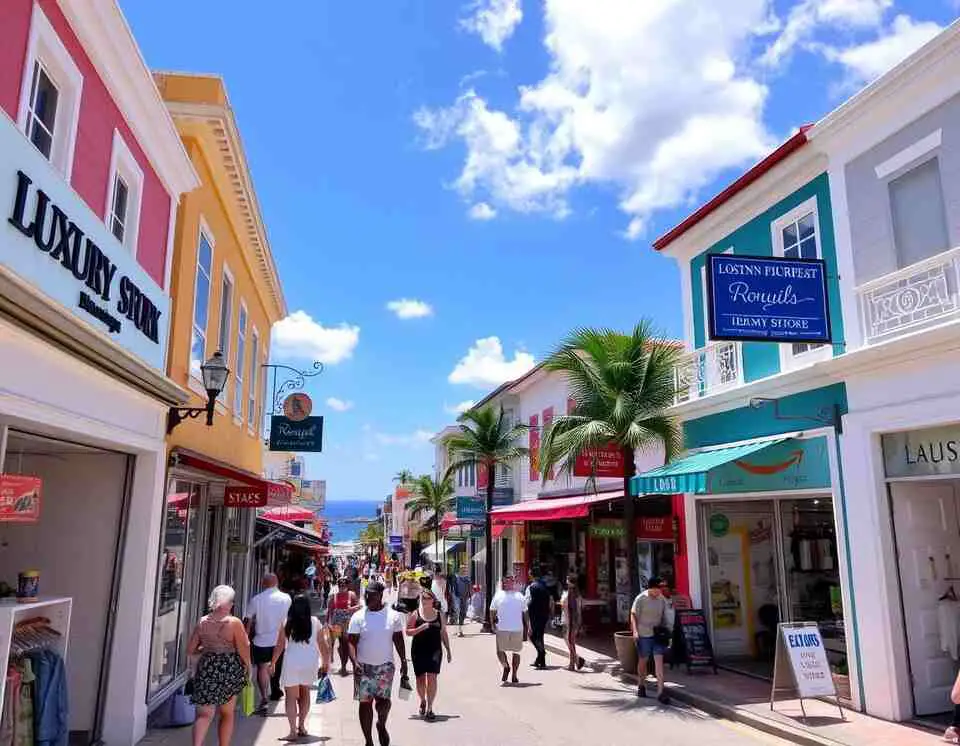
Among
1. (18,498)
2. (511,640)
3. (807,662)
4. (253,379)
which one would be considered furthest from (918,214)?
(253,379)

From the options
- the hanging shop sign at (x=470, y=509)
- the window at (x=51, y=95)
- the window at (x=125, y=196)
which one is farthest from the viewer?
the hanging shop sign at (x=470, y=509)

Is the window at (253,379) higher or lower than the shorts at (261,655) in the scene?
higher

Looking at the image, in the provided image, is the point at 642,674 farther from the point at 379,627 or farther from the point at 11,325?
the point at 11,325

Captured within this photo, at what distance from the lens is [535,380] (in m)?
26.5

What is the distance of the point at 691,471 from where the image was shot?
1127 centimetres

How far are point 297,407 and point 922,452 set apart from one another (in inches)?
437

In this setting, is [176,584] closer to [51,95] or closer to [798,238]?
[51,95]

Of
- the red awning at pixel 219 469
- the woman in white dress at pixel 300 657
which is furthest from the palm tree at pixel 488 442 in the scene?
the woman in white dress at pixel 300 657

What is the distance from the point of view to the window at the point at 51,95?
230 inches

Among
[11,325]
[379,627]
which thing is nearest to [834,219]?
[379,627]

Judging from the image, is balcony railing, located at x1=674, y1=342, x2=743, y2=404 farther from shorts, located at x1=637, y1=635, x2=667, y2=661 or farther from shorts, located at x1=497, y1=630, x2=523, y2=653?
shorts, located at x1=497, y1=630, x2=523, y2=653

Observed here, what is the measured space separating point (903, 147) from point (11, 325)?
9.73 metres

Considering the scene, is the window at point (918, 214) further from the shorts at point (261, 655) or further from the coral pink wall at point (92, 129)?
the shorts at point (261, 655)

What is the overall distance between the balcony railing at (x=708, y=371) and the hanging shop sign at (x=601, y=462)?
1492mm
